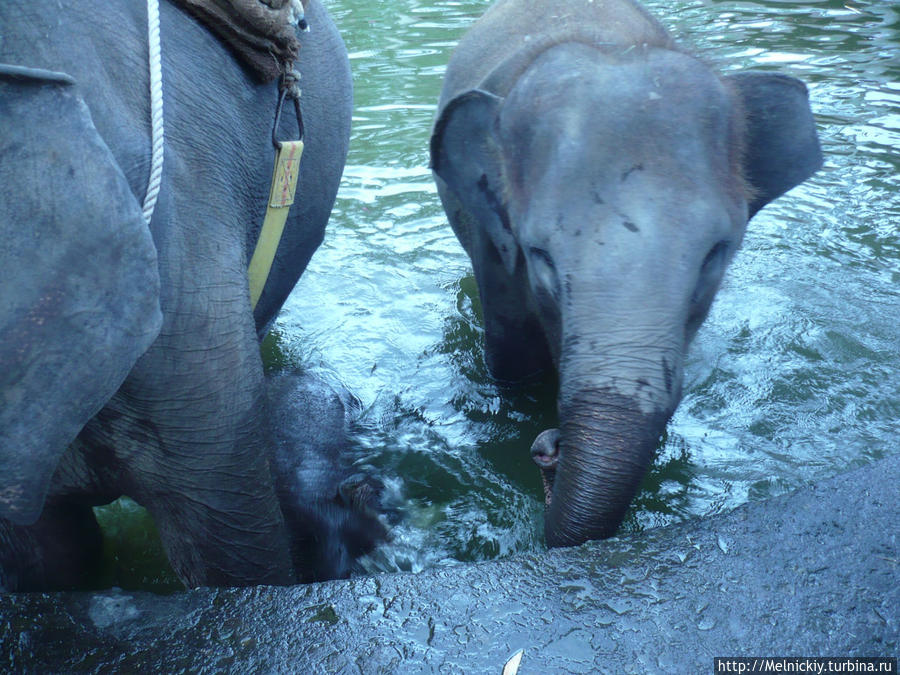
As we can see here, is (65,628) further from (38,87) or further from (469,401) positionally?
(469,401)

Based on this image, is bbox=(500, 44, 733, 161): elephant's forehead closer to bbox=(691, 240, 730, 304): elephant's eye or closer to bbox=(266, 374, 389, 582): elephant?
bbox=(691, 240, 730, 304): elephant's eye

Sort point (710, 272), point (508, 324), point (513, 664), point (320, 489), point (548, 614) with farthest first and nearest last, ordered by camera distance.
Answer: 1. point (508, 324)
2. point (320, 489)
3. point (710, 272)
4. point (548, 614)
5. point (513, 664)

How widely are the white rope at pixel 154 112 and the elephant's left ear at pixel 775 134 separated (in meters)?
1.84

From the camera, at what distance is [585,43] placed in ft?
9.91

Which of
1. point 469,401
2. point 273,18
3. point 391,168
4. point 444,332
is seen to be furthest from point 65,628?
point 391,168

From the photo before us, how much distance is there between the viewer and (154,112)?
1.88 m

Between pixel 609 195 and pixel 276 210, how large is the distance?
918 millimetres

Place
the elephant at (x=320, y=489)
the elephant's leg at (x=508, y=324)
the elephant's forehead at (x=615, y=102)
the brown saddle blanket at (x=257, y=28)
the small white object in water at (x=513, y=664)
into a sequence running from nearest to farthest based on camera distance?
the small white object in water at (x=513, y=664) < the brown saddle blanket at (x=257, y=28) < the elephant's forehead at (x=615, y=102) < the elephant at (x=320, y=489) < the elephant's leg at (x=508, y=324)

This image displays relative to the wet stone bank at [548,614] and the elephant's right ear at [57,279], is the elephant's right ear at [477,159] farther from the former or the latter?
the elephant's right ear at [57,279]

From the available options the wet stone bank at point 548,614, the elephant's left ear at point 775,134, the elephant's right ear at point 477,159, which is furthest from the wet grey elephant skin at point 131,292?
the elephant's left ear at point 775,134

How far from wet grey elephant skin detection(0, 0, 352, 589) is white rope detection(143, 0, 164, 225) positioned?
0.02 meters

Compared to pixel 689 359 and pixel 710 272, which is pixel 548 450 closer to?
pixel 710 272

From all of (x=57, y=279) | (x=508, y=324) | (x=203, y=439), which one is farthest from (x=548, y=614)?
(x=508, y=324)

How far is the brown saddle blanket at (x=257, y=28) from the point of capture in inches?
87.0
